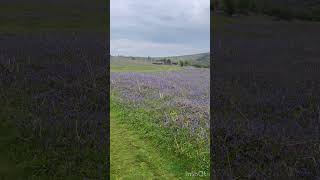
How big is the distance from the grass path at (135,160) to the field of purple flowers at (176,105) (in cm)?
79

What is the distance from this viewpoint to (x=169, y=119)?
18.1 m

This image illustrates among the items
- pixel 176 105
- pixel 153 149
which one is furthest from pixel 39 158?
pixel 176 105

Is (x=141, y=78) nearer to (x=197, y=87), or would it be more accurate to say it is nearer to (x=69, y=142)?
(x=197, y=87)

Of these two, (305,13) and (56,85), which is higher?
(305,13)

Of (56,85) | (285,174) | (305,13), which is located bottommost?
(285,174)

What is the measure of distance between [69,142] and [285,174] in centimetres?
604

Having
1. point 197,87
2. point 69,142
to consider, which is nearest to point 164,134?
point 69,142

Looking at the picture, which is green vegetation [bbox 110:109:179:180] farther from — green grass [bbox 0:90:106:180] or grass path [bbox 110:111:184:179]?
green grass [bbox 0:90:106:180]

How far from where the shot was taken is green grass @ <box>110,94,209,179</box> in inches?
551

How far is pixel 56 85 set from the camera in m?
22.5

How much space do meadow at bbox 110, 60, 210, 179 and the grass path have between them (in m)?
0.04

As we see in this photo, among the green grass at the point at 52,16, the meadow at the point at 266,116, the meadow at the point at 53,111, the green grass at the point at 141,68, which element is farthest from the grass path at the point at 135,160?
the green grass at the point at 52,16

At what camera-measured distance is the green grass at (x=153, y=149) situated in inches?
551

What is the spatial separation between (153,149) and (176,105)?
16.1ft
